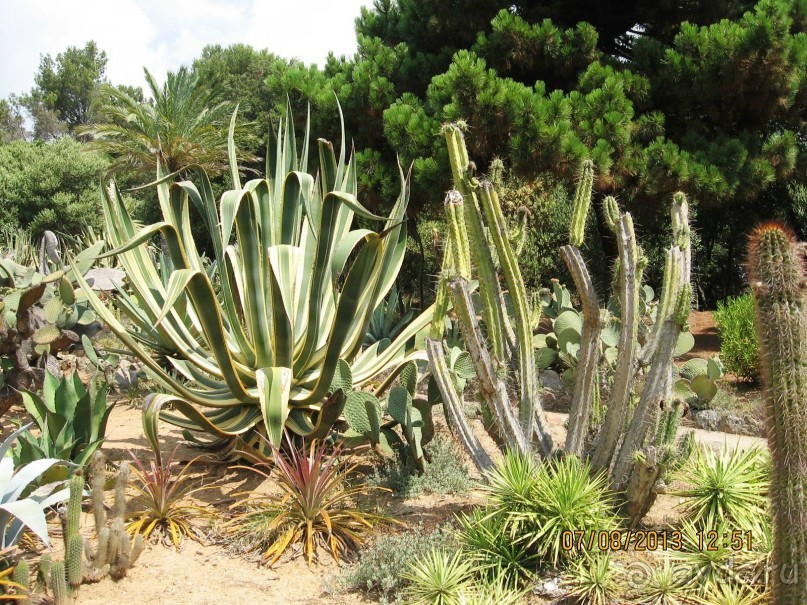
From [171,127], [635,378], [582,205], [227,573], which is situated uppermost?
[171,127]

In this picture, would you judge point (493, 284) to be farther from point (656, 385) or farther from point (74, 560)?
point (74, 560)

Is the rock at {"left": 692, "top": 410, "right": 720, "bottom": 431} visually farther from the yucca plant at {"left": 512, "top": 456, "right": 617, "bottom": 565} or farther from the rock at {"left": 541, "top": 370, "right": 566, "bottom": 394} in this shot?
the yucca plant at {"left": 512, "top": 456, "right": 617, "bottom": 565}

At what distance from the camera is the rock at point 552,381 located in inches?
262

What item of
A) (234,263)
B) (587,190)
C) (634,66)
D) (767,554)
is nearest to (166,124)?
(634,66)

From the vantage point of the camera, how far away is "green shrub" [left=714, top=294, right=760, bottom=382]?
6750mm

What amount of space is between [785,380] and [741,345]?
4.98 meters

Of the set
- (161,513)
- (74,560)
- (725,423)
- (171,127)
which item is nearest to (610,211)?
(725,423)

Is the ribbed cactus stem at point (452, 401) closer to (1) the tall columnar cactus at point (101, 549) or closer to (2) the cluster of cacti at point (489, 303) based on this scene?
(2) the cluster of cacti at point (489, 303)

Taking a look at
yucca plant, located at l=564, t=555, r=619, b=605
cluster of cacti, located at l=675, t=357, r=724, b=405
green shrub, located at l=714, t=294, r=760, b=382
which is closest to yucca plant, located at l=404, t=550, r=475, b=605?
A: yucca plant, located at l=564, t=555, r=619, b=605

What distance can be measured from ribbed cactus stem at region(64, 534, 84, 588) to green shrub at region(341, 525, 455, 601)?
1.06 meters

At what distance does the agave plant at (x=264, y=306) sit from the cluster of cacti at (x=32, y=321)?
2.98 ft

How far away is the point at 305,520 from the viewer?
349 cm

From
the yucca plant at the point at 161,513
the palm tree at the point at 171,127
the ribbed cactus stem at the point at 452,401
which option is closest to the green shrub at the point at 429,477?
the ribbed cactus stem at the point at 452,401

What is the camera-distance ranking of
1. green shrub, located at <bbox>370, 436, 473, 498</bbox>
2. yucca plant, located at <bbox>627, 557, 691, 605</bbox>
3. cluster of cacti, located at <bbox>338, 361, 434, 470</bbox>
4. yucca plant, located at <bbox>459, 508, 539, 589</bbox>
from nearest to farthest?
yucca plant, located at <bbox>627, 557, 691, 605</bbox> < yucca plant, located at <bbox>459, 508, 539, 589</bbox> < cluster of cacti, located at <bbox>338, 361, 434, 470</bbox> < green shrub, located at <bbox>370, 436, 473, 498</bbox>
